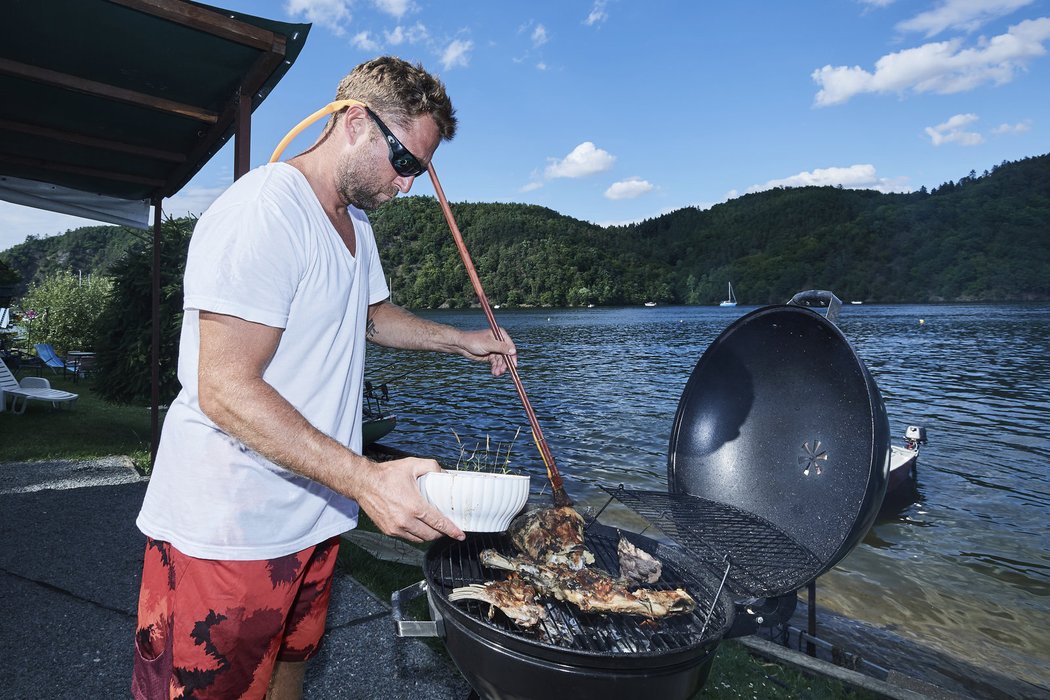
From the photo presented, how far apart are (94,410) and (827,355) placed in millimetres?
14613

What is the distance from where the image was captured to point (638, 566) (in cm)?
240

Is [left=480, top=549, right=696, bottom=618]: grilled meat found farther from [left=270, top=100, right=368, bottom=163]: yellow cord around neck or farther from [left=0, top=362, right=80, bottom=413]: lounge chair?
[left=0, top=362, right=80, bottom=413]: lounge chair

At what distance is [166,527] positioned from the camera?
5.43 ft

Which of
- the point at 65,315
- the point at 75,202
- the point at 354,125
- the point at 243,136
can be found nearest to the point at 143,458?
the point at 75,202

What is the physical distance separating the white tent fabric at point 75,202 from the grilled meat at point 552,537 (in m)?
6.80

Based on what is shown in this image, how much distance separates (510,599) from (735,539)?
1.21 m

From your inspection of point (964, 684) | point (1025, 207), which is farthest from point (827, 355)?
point (1025, 207)

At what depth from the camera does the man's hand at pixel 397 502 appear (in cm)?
141

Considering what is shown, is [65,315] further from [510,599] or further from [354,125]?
[510,599]

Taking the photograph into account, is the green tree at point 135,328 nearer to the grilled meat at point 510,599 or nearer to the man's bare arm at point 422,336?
the man's bare arm at point 422,336

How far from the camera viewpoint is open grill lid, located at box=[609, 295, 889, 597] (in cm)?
245

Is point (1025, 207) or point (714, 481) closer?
point (714, 481)

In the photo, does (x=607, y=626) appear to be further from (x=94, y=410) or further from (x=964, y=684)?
(x=94, y=410)

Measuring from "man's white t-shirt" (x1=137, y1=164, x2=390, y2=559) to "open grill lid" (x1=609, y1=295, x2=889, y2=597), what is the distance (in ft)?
5.21
